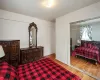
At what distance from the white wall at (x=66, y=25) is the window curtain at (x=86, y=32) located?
256 cm

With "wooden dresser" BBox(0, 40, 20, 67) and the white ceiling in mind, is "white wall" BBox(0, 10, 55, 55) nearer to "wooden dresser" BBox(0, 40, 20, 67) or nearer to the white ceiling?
the white ceiling

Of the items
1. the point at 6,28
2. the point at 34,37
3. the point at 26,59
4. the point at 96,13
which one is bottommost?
the point at 26,59

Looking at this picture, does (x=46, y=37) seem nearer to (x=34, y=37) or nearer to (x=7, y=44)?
(x=34, y=37)

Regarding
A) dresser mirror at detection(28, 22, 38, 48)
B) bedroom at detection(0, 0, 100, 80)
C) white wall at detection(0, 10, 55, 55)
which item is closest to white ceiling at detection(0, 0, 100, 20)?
bedroom at detection(0, 0, 100, 80)

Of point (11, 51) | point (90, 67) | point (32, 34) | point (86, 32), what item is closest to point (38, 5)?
point (32, 34)

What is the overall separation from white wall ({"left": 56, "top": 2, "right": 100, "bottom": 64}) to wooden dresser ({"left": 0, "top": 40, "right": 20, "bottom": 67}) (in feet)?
7.23

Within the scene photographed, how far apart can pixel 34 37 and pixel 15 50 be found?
139cm

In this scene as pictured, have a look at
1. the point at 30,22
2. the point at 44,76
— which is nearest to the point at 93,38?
the point at 30,22

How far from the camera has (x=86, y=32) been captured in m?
4.98

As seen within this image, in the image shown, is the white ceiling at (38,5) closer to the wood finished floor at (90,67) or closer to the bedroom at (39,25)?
the bedroom at (39,25)

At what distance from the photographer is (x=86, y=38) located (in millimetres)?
4984

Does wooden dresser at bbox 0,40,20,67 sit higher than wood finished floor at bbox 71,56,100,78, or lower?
higher

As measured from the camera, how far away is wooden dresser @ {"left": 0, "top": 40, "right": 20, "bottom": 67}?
2492 millimetres

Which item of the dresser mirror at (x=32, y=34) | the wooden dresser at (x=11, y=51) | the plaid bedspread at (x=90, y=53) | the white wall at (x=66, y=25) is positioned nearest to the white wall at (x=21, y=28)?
the dresser mirror at (x=32, y=34)
